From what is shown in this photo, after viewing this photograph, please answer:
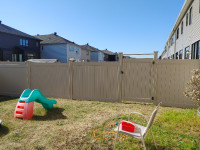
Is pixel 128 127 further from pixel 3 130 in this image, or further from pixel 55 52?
pixel 55 52

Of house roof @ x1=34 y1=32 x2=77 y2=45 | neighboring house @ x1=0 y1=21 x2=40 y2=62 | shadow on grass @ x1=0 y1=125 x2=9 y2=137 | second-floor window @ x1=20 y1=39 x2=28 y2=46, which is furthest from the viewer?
house roof @ x1=34 y1=32 x2=77 y2=45

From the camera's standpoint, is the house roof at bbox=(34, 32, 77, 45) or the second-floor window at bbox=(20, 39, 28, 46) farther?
the house roof at bbox=(34, 32, 77, 45)

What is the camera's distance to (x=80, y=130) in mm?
4094

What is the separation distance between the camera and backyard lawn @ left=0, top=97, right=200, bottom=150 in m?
3.33

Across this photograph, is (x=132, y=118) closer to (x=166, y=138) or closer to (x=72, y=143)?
(x=166, y=138)

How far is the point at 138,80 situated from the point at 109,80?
4.43ft

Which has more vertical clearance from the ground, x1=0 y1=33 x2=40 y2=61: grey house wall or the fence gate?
x1=0 y1=33 x2=40 y2=61: grey house wall

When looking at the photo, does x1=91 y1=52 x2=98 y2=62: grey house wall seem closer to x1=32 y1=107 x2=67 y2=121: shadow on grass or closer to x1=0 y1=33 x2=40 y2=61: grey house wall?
x1=0 y1=33 x2=40 y2=61: grey house wall

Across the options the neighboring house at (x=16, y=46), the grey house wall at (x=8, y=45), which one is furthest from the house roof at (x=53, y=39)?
the grey house wall at (x=8, y=45)

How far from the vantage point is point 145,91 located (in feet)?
21.9

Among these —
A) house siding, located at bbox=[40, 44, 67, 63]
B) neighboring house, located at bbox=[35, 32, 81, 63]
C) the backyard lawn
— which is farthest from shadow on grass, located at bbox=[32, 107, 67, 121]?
house siding, located at bbox=[40, 44, 67, 63]

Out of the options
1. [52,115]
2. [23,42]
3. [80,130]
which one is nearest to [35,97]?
[52,115]

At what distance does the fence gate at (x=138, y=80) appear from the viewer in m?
6.58

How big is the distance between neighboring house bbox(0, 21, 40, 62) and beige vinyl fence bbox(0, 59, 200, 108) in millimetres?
19098
